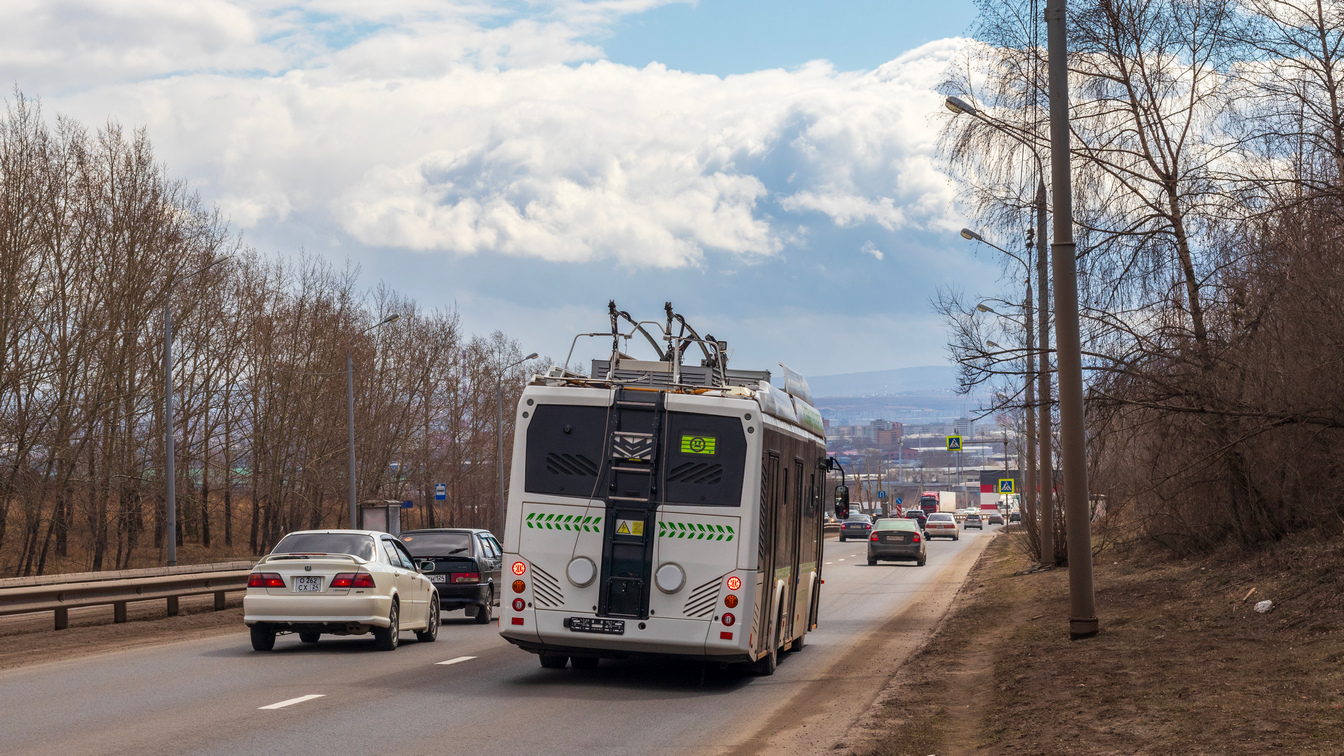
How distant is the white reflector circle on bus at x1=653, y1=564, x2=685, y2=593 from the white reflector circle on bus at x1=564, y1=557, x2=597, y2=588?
63 centimetres

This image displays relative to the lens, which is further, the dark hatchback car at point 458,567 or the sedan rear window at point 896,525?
the sedan rear window at point 896,525

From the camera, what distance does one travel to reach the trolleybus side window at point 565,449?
13.2 m

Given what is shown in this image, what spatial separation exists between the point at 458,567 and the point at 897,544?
2728 cm

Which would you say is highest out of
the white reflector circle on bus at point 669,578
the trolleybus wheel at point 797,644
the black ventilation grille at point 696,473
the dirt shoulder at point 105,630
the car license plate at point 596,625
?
the black ventilation grille at point 696,473

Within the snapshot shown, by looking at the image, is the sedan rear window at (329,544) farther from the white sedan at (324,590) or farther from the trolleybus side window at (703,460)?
the trolleybus side window at (703,460)

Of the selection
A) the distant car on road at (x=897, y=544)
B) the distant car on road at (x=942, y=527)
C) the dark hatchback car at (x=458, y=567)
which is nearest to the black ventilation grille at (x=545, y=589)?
the dark hatchback car at (x=458, y=567)

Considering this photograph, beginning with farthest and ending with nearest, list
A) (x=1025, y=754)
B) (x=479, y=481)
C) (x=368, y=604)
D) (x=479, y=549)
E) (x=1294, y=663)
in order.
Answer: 1. (x=479, y=481)
2. (x=479, y=549)
3. (x=368, y=604)
4. (x=1294, y=663)
5. (x=1025, y=754)

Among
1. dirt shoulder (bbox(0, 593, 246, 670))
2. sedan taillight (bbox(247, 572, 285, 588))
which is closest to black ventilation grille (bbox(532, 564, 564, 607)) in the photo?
sedan taillight (bbox(247, 572, 285, 588))

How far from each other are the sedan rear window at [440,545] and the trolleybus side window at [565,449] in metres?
10.4

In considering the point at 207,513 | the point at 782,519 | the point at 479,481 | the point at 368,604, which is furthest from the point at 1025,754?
the point at 479,481

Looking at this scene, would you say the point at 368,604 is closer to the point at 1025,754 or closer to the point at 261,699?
the point at 261,699

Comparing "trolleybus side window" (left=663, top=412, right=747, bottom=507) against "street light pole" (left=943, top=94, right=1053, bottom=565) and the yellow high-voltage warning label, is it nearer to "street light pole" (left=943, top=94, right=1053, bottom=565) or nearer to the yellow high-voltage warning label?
the yellow high-voltage warning label

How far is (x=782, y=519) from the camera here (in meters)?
14.5

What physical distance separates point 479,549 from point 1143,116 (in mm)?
13513
